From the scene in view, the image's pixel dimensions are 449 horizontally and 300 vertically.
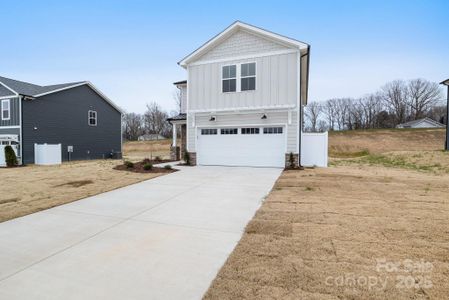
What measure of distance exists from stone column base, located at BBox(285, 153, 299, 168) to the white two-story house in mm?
48

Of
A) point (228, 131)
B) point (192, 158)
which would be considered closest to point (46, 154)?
point (192, 158)

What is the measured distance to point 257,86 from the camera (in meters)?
12.2

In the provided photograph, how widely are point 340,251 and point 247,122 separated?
9.78 m

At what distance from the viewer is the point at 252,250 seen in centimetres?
326

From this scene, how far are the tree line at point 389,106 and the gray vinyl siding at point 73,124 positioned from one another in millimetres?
42454

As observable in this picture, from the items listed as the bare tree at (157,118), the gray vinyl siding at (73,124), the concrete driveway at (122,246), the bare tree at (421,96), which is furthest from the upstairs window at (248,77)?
the bare tree at (421,96)

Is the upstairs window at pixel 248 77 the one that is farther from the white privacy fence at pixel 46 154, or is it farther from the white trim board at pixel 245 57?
the white privacy fence at pixel 46 154

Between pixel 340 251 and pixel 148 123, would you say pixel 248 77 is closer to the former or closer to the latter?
pixel 340 251

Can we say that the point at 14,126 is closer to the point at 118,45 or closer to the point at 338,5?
the point at 118,45

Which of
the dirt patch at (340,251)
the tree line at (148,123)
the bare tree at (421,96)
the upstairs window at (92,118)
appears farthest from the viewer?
the tree line at (148,123)

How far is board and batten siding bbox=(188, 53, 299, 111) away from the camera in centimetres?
1180

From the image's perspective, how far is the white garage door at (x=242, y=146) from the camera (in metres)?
12.2

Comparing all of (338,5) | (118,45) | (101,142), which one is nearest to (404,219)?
(338,5)

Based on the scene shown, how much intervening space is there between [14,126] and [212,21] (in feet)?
50.0
